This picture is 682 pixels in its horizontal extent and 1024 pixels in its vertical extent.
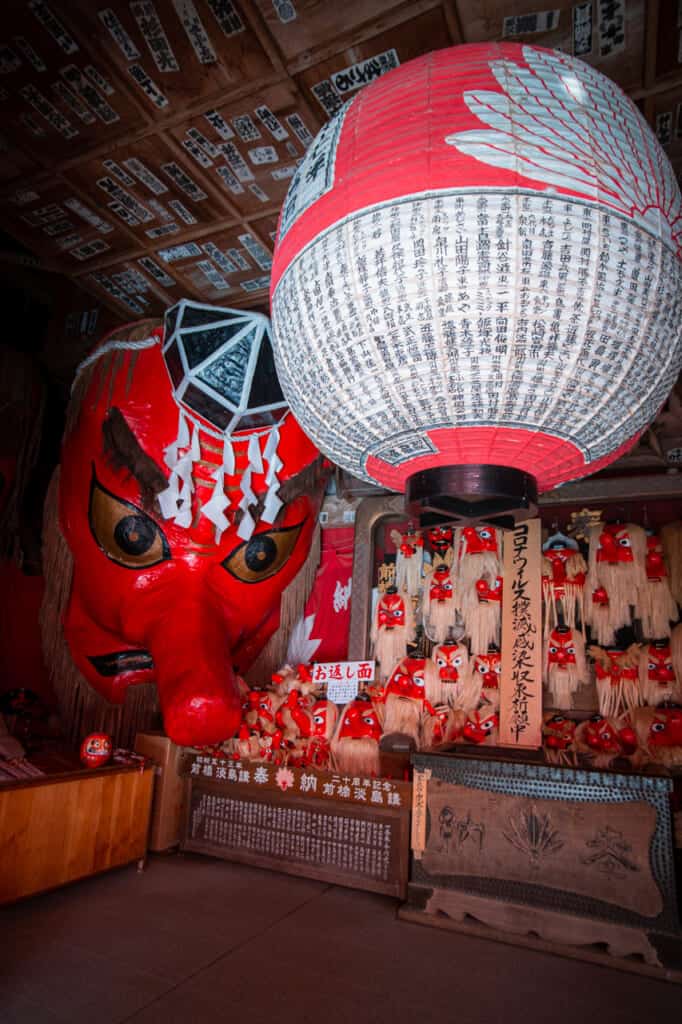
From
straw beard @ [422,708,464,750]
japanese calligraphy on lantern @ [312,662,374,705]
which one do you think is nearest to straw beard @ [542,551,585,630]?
straw beard @ [422,708,464,750]

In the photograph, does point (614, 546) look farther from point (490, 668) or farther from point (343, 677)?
point (343, 677)

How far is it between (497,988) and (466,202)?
2441 mm

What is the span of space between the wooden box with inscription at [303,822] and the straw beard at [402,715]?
0.63 metres

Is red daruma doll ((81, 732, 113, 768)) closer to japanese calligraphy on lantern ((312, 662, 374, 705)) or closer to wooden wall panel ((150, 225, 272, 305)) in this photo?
japanese calligraphy on lantern ((312, 662, 374, 705))

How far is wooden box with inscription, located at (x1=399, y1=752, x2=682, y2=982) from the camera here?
2.31 meters

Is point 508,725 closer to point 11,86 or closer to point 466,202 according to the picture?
point 466,202

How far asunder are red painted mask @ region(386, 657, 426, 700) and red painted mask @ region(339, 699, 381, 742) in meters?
0.19

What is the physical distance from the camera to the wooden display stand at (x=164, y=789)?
Answer: 3.45 metres

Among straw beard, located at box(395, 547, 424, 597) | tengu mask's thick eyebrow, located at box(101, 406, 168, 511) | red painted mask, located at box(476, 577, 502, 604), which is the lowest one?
red painted mask, located at box(476, 577, 502, 604)

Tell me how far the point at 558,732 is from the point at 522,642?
1.68 ft

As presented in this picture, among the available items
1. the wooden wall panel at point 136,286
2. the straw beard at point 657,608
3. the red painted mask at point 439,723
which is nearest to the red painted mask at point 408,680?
the red painted mask at point 439,723

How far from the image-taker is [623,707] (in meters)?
3.31

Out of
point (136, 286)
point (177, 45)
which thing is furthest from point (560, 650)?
point (177, 45)

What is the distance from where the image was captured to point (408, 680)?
3.79 meters
